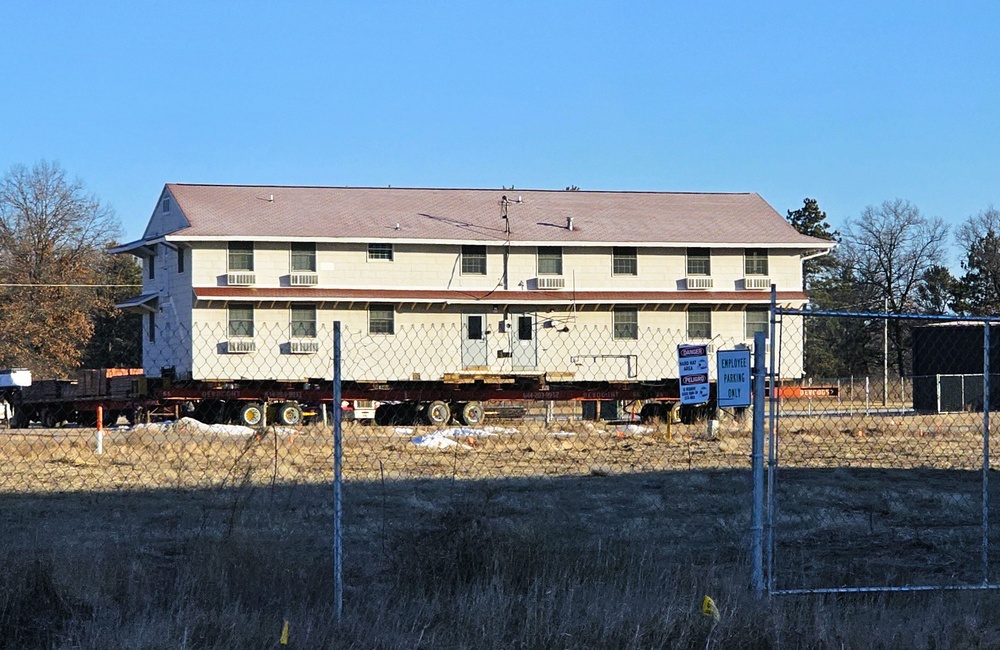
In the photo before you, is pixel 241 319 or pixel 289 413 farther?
pixel 241 319

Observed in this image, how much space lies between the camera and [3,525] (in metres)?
12.6

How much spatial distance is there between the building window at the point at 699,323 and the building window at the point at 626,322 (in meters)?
1.94

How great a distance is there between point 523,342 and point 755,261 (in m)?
8.66

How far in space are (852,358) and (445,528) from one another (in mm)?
63151

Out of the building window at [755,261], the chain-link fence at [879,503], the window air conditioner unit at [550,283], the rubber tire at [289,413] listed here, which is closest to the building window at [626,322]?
the window air conditioner unit at [550,283]

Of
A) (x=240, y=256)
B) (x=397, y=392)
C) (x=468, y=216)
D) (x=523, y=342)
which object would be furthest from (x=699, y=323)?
(x=240, y=256)

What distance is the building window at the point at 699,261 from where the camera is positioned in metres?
40.5

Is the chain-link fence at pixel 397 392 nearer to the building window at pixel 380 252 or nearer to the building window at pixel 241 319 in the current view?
the building window at pixel 241 319

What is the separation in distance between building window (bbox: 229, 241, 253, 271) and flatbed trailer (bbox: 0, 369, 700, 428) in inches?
155

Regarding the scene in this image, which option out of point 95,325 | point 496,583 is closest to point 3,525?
point 496,583

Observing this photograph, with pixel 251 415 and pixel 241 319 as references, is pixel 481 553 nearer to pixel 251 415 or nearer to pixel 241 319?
pixel 251 415

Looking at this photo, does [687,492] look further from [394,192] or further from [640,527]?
[394,192]

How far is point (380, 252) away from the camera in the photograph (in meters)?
39.0

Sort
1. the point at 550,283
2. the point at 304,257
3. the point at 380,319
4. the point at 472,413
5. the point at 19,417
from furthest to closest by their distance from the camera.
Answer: the point at 550,283 < the point at 380,319 < the point at 304,257 < the point at 19,417 < the point at 472,413
